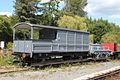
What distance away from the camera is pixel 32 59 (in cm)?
2189

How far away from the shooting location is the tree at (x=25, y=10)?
5536 centimetres

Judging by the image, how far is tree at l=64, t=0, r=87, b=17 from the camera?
303ft

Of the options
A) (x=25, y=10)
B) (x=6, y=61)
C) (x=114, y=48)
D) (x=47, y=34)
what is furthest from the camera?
(x=25, y=10)

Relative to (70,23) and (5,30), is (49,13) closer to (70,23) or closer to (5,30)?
(70,23)

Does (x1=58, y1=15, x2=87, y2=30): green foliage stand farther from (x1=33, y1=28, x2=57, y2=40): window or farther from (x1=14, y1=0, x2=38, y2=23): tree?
(x1=33, y1=28, x2=57, y2=40): window

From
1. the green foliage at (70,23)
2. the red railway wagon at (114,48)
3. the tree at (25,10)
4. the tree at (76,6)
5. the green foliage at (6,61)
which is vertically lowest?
the green foliage at (6,61)

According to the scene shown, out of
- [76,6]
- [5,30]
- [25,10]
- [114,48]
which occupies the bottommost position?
[114,48]

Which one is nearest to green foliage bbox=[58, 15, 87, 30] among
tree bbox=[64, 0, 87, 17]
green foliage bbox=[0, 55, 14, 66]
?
tree bbox=[64, 0, 87, 17]

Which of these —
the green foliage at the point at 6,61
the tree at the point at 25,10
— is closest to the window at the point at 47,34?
the green foliage at the point at 6,61

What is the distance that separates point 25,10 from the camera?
56.2 m

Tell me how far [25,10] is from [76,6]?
130ft

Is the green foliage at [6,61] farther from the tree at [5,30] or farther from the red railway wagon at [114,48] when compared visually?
the tree at [5,30]

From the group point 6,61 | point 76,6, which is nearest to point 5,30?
point 6,61

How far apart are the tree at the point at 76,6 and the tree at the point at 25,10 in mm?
35459
